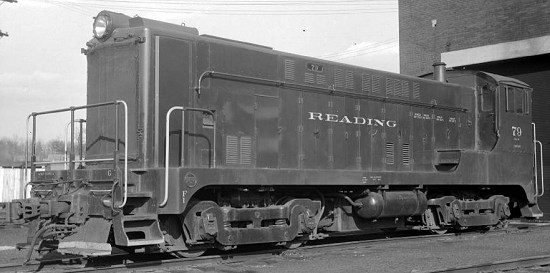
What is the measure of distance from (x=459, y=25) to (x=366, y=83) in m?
10.9

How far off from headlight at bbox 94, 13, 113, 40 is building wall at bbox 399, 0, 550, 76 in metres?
14.2

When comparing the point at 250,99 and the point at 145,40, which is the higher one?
the point at 145,40

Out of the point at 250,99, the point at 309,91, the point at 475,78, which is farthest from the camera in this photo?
the point at 475,78

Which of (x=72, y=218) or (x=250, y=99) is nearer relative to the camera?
(x=72, y=218)

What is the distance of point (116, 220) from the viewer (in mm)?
7496

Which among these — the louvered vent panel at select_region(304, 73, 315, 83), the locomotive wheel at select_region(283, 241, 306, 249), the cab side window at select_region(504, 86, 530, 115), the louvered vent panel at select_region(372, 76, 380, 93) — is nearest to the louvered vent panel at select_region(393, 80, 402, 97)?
the louvered vent panel at select_region(372, 76, 380, 93)

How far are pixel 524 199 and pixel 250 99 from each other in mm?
8617

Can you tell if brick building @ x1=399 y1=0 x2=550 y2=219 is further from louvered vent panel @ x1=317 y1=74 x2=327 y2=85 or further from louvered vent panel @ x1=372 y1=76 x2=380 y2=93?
louvered vent panel @ x1=317 y1=74 x2=327 y2=85

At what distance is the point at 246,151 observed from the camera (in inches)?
366

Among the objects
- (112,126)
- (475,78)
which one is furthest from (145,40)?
(475,78)

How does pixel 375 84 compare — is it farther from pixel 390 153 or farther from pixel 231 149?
pixel 231 149

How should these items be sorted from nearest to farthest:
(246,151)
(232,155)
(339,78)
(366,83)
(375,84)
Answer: (232,155) < (246,151) < (339,78) < (366,83) < (375,84)

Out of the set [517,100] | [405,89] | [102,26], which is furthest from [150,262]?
[517,100]

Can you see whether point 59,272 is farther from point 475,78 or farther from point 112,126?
point 475,78
